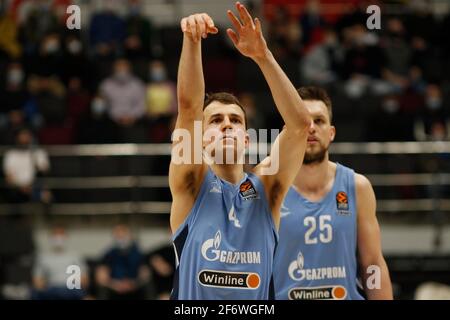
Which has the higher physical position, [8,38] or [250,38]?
[8,38]

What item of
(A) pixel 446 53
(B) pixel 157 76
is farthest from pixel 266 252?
(A) pixel 446 53

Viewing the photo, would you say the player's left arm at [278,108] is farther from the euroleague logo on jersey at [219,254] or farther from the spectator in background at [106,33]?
the spectator in background at [106,33]

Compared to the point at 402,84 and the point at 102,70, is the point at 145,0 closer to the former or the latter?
the point at 102,70

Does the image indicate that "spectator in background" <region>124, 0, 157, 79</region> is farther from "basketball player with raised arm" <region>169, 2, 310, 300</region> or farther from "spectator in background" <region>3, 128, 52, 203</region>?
"basketball player with raised arm" <region>169, 2, 310, 300</region>

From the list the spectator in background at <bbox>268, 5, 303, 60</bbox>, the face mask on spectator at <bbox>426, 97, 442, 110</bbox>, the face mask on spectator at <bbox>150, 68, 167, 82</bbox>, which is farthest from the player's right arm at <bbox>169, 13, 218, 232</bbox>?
the spectator in background at <bbox>268, 5, 303, 60</bbox>

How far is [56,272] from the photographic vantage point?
12.6 m

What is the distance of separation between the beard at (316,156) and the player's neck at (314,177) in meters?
0.04

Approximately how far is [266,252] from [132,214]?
24.9ft

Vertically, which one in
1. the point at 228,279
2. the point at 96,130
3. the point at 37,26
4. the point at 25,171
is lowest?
the point at 228,279

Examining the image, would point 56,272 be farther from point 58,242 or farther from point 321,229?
point 321,229

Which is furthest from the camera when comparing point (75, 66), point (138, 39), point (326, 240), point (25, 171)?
point (138, 39)

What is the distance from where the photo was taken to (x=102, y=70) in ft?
54.5

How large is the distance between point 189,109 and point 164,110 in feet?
33.7

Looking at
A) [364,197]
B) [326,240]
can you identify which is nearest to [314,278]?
[326,240]
